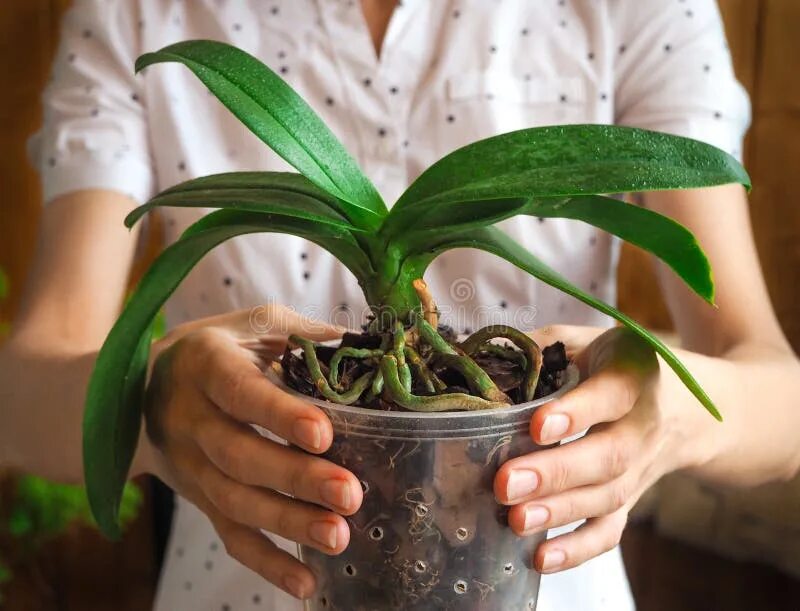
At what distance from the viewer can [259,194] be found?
1.09ft

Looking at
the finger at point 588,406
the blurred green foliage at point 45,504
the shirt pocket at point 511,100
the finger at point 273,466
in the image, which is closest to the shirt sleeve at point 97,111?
the shirt pocket at point 511,100

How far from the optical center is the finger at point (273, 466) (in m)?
0.31

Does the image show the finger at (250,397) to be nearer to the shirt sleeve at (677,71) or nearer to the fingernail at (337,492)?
the fingernail at (337,492)

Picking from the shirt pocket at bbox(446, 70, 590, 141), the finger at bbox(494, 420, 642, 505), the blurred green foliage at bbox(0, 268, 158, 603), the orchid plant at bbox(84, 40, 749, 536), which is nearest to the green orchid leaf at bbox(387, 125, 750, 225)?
the orchid plant at bbox(84, 40, 749, 536)

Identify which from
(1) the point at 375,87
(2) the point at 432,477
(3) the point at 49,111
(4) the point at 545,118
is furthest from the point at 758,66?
(2) the point at 432,477

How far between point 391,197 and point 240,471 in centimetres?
38

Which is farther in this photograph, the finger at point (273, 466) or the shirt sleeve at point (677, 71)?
the shirt sleeve at point (677, 71)

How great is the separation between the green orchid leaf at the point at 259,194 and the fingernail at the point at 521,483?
12cm

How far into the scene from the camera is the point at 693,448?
1.47 feet

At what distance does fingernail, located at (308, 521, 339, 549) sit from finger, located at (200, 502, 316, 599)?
0.04 meters

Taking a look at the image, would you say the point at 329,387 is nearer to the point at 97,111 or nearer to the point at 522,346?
the point at 522,346

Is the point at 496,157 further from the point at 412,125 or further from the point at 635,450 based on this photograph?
the point at 412,125

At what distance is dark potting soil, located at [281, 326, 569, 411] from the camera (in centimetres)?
33

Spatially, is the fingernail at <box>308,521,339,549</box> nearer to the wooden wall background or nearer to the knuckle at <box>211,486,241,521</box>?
the knuckle at <box>211,486,241,521</box>
